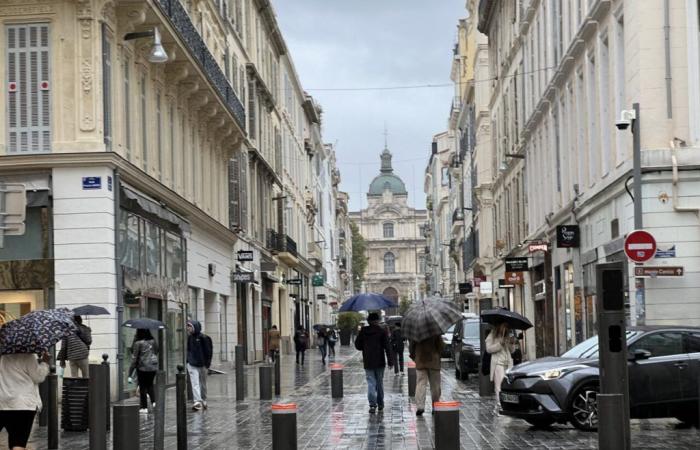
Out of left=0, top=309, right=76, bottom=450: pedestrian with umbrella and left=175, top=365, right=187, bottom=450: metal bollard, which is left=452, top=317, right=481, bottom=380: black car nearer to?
left=175, top=365, right=187, bottom=450: metal bollard

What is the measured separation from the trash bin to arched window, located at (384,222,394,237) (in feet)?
567

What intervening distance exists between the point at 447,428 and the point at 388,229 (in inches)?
7076

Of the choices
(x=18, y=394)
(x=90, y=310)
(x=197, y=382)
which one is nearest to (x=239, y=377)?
(x=197, y=382)

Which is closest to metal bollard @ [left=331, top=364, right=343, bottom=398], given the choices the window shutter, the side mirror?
the window shutter

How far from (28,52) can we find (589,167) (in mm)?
13192

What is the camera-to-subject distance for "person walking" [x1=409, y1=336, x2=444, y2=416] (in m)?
19.0

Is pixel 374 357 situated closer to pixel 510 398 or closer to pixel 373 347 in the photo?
pixel 373 347

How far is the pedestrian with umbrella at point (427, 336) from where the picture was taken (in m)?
18.8

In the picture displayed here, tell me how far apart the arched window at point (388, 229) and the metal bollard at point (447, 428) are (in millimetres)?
178147

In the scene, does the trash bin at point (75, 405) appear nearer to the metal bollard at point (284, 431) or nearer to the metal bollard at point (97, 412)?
the metal bollard at point (97, 412)

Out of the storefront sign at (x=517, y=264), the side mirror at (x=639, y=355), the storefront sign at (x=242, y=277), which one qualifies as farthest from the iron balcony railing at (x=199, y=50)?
the side mirror at (x=639, y=355)

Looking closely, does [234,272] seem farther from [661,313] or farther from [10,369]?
[10,369]

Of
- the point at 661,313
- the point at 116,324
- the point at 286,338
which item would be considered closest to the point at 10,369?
the point at 116,324

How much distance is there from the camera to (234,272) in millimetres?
41438
